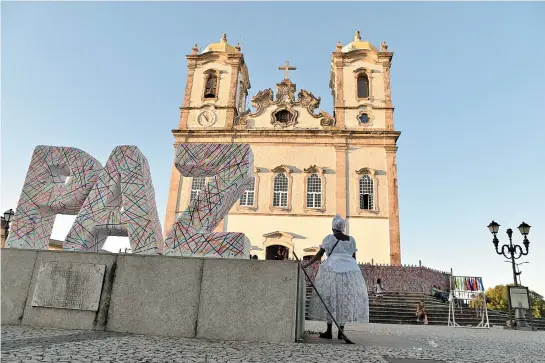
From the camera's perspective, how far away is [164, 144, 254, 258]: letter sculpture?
4785mm

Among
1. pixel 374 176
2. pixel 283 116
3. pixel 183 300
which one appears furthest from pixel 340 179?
pixel 183 300

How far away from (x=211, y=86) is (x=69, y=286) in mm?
22419

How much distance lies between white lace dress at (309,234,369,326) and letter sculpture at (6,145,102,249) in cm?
365

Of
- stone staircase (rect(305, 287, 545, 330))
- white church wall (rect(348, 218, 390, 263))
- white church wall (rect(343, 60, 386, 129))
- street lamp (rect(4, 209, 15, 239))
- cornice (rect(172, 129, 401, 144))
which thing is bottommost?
stone staircase (rect(305, 287, 545, 330))

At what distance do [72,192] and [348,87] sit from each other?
21686mm

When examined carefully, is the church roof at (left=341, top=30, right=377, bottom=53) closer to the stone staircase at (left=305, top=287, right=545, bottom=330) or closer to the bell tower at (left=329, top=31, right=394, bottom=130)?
the bell tower at (left=329, top=31, right=394, bottom=130)

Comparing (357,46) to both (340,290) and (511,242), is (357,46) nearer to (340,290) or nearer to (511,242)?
(511,242)

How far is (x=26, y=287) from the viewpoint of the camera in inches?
184

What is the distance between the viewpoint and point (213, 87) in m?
25.4

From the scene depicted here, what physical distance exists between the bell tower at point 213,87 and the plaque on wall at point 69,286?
19.7m

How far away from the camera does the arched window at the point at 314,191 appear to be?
71.3 ft

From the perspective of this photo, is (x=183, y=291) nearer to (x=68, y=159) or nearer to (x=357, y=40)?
(x=68, y=159)

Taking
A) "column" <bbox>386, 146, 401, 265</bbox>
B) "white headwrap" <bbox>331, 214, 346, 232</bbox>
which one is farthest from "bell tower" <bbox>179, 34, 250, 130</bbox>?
"white headwrap" <bbox>331, 214, 346, 232</bbox>

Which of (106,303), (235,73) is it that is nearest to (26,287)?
(106,303)
